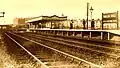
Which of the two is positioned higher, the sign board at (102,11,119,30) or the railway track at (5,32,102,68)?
the sign board at (102,11,119,30)

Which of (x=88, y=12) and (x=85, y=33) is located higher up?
(x=88, y=12)

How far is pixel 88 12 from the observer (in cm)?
3378

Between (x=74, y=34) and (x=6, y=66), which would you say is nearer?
(x=6, y=66)

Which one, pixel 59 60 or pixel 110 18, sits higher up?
pixel 110 18

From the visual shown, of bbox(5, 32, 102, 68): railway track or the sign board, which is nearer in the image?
bbox(5, 32, 102, 68): railway track

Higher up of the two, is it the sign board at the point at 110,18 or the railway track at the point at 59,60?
the sign board at the point at 110,18

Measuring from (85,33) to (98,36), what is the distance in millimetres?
2958

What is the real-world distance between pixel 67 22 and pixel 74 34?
771 cm

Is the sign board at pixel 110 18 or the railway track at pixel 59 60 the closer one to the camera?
the railway track at pixel 59 60

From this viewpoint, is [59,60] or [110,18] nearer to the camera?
[59,60]

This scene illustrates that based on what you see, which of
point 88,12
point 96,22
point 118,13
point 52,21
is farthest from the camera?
point 52,21

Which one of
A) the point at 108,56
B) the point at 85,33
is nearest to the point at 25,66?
the point at 108,56

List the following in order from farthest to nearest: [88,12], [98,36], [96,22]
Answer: [88,12] → [96,22] → [98,36]

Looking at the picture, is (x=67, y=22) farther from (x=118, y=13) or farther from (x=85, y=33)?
(x=118, y=13)
